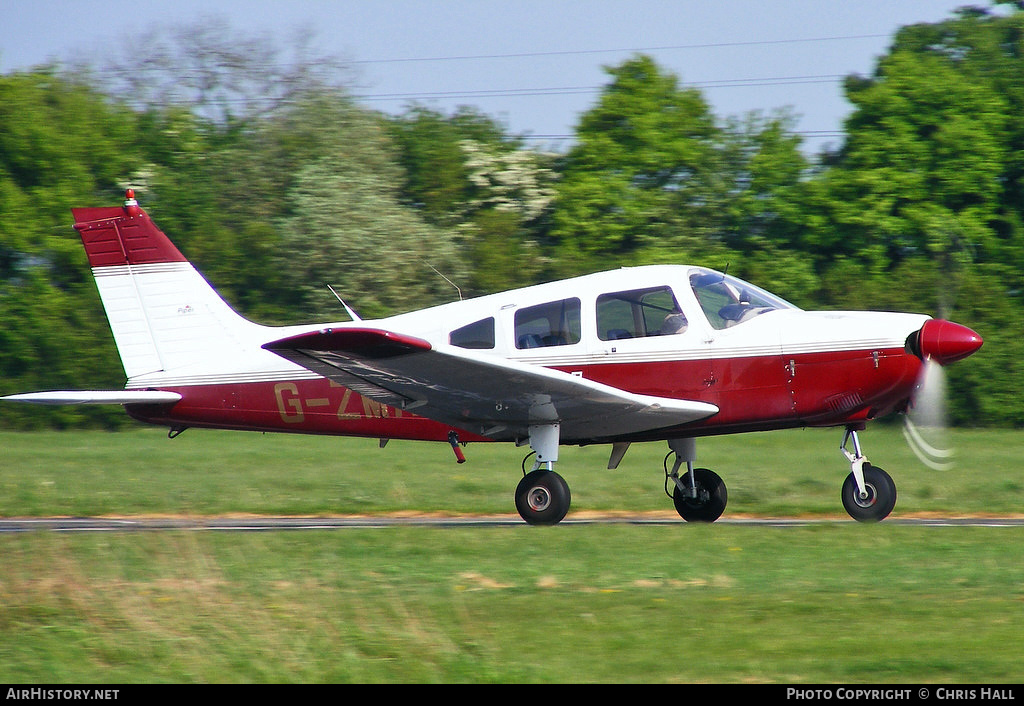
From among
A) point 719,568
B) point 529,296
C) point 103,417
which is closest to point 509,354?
point 529,296

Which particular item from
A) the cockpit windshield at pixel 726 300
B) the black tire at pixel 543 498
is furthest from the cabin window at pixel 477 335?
the cockpit windshield at pixel 726 300

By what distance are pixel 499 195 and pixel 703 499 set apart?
19.7 metres

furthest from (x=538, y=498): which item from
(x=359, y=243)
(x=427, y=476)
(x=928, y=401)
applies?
(x=359, y=243)

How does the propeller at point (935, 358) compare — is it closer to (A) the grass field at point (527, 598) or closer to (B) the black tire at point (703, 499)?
(A) the grass field at point (527, 598)

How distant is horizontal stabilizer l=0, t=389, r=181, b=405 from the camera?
11438 millimetres

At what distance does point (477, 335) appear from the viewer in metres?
11.3

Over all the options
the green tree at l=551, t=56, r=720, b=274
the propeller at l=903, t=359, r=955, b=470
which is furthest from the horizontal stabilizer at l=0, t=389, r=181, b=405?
the green tree at l=551, t=56, r=720, b=274

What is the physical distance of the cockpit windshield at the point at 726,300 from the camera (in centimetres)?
1073

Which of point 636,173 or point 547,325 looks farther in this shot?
point 636,173

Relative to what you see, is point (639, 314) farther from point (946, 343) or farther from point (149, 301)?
point (149, 301)

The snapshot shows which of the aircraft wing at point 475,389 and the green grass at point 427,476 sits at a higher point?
the aircraft wing at point 475,389

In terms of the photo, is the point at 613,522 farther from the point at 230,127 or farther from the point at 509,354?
the point at 230,127

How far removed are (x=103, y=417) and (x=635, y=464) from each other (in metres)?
11.8

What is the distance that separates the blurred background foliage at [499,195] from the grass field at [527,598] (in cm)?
1230
